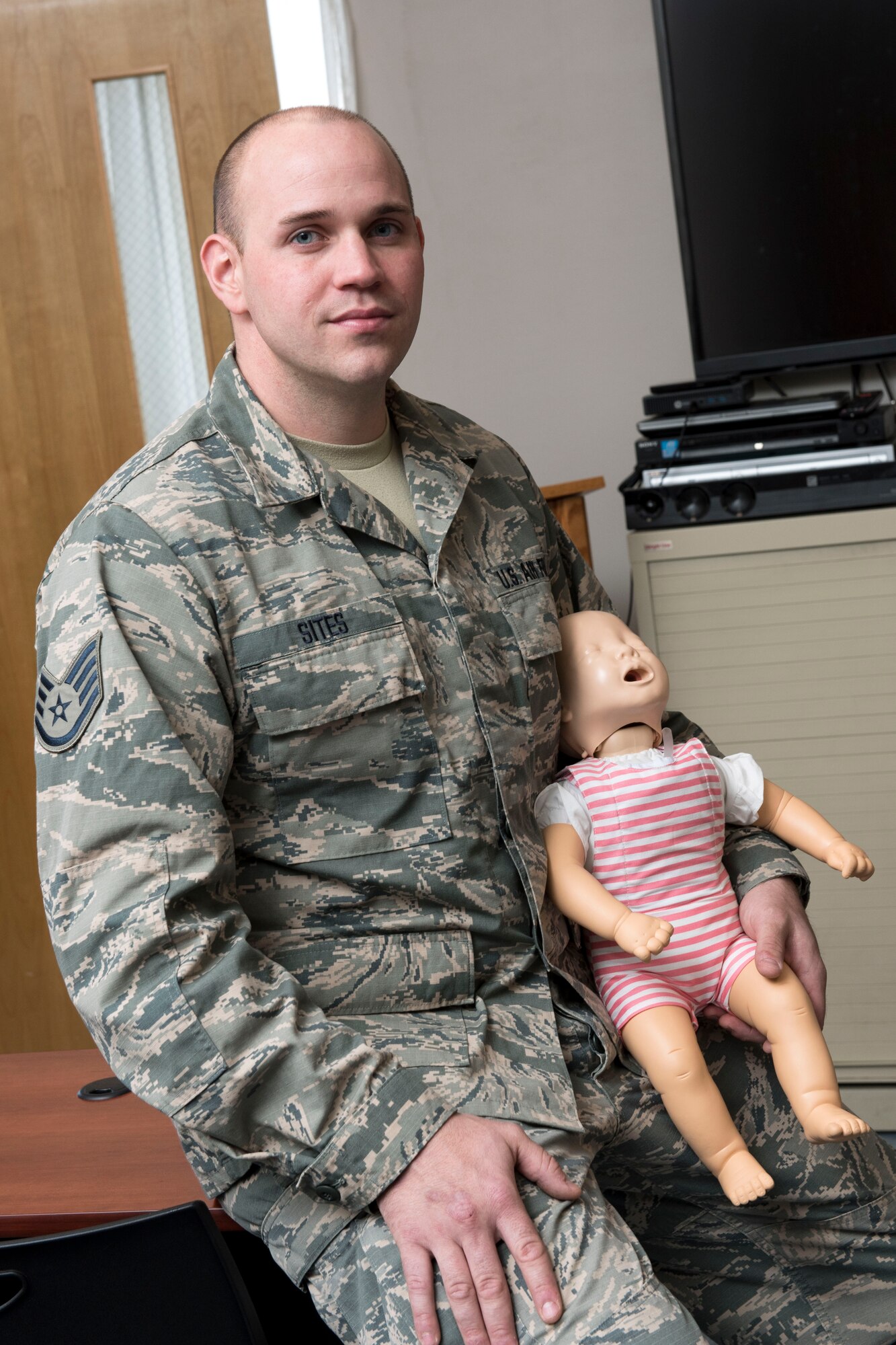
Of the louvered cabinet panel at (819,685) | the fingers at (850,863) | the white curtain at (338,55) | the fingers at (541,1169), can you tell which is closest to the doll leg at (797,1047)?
the fingers at (850,863)

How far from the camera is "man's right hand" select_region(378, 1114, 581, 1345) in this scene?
42.3 inches

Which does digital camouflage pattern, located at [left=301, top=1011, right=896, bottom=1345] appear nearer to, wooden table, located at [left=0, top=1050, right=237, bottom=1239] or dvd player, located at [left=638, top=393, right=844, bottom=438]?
wooden table, located at [left=0, top=1050, right=237, bottom=1239]

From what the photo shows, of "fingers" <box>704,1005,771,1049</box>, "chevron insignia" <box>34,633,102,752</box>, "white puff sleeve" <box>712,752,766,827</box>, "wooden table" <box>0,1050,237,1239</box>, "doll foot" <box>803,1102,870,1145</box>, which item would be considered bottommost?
"wooden table" <box>0,1050,237,1239</box>

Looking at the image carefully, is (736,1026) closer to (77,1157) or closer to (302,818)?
(302,818)

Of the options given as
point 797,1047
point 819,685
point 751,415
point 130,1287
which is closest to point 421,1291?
point 130,1287

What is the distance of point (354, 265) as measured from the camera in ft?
4.31

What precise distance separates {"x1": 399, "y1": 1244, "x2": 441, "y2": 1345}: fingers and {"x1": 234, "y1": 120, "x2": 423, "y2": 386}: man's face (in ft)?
2.68

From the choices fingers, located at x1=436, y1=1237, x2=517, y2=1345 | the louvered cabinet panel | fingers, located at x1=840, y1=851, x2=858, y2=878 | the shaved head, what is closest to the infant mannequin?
fingers, located at x1=840, y1=851, x2=858, y2=878

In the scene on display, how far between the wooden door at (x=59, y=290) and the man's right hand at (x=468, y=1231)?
1.87 m

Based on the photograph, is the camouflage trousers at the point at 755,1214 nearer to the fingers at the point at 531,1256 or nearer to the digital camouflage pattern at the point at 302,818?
the digital camouflage pattern at the point at 302,818

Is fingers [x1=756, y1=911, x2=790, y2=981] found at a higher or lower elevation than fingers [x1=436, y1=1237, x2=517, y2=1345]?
higher

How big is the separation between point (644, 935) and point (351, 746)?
13.0 inches

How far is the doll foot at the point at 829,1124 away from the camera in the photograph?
126 cm

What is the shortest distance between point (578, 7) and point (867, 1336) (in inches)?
109
